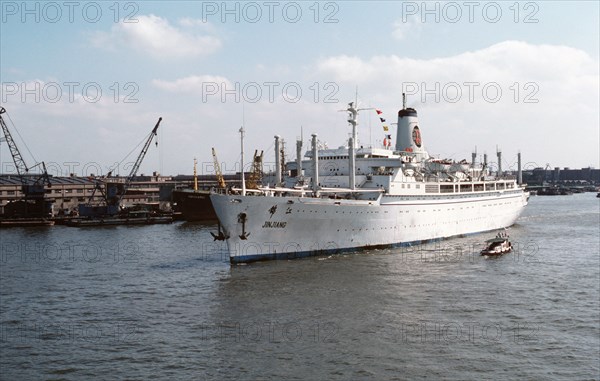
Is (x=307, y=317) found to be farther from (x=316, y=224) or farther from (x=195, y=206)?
(x=195, y=206)

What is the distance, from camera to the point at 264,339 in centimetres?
1984

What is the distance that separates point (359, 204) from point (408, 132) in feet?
69.6

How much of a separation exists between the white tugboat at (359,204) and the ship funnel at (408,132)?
11 centimetres

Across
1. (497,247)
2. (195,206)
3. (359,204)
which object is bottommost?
(497,247)

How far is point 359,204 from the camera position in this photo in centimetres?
3800

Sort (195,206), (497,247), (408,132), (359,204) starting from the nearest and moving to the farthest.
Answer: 1. (359,204)
2. (497,247)
3. (408,132)
4. (195,206)

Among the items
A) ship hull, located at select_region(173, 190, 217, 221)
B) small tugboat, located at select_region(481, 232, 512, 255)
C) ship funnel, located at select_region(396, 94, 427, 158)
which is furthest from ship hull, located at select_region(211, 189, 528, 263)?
ship hull, located at select_region(173, 190, 217, 221)

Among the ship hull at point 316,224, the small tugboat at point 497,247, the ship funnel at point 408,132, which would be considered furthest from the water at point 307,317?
the ship funnel at point 408,132

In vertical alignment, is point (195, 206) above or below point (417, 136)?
below

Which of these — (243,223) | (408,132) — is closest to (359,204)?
(243,223)

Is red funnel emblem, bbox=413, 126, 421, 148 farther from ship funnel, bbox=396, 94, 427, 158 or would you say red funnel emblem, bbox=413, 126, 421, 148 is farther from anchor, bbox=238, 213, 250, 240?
anchor, bbox=238, 213, 250, 240

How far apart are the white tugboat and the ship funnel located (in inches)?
4.2

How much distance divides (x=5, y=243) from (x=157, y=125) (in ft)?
165

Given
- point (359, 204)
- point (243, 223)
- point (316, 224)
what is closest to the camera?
point (243, 223)
